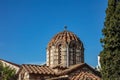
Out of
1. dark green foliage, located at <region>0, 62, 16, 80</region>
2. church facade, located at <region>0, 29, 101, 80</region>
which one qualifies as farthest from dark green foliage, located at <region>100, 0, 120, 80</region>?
dark green foliage, located at <region>0, 62, 16, 80</region>

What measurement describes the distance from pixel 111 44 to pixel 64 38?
740 inches

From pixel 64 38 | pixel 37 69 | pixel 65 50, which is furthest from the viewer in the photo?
pixel 64 38

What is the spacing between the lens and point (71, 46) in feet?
133

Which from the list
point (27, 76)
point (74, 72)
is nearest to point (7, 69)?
point (27, 76)

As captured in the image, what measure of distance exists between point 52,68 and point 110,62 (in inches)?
681

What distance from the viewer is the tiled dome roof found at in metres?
40.6

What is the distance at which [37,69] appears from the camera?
37562 millimetres

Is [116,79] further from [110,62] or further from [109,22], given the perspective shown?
[109,22]

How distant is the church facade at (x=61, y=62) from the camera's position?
36.8m

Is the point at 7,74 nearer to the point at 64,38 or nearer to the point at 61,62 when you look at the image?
the point at 61,62

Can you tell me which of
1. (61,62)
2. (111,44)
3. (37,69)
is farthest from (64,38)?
(111,44)

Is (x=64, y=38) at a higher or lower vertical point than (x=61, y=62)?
higher

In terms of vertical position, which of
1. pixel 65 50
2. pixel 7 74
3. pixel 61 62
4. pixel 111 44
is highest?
pixel 65 50

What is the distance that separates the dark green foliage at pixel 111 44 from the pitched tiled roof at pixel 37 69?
Result: 15.4m
